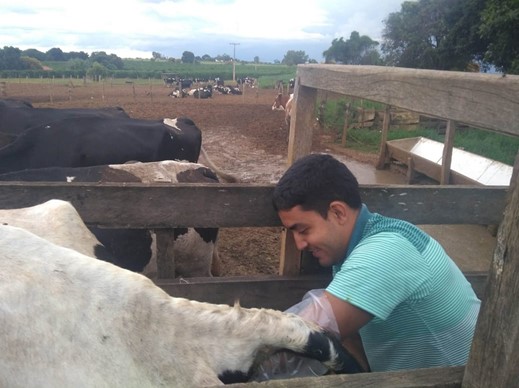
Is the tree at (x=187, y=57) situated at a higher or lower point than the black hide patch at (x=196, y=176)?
higher

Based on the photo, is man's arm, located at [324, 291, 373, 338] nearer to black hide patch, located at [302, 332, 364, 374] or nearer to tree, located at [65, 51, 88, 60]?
black hide patch, located at [302, 332, 364, 374]

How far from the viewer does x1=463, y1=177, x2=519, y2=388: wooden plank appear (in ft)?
3.25

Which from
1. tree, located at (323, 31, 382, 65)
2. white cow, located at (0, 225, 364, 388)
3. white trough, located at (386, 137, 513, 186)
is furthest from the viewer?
tree, located at (323, 31, 382, 65)

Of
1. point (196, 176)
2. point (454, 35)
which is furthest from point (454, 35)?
point (196, 176)

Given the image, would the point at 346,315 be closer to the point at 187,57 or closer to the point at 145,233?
the point at 145,233

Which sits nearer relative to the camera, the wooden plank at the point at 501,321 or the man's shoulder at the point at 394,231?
the wooden plank at the point at 501,321

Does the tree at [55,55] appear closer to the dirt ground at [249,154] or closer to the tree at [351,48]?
the tree at [351,48]

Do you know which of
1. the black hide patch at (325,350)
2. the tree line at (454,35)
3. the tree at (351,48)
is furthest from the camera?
the tree at (351,48)

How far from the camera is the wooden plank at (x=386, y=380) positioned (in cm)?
108

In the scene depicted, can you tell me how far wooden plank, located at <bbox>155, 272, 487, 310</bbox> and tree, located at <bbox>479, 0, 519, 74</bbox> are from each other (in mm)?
11906

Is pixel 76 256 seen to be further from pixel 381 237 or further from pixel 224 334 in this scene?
pixel 381 237

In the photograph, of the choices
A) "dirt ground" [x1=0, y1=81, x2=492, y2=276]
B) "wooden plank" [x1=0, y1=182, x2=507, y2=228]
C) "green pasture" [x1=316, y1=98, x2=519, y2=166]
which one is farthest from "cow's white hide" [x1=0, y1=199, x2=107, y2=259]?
"green pasture" [x1=316, y1=98, x2=519, y2=166]

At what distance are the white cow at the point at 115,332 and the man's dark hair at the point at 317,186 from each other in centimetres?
54

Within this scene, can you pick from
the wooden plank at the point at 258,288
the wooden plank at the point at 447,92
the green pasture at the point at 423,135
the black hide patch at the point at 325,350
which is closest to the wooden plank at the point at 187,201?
the wooden plank at the point at 258,288
